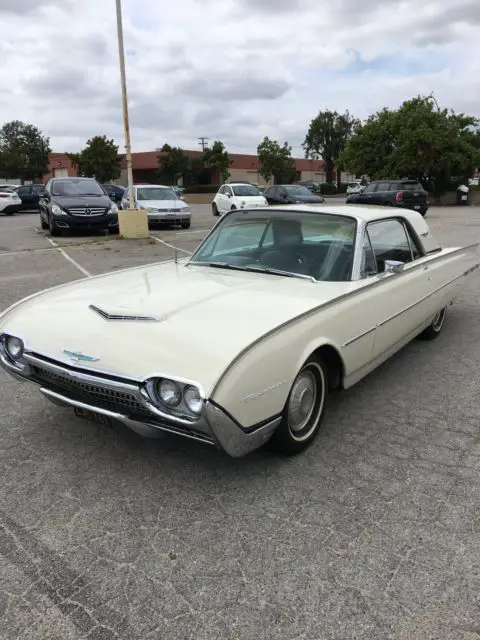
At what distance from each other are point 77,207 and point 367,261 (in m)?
12.5

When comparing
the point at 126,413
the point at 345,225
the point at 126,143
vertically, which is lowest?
the point at 126,413

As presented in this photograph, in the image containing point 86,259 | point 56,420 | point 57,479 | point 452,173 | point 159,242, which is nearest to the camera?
point 57,479

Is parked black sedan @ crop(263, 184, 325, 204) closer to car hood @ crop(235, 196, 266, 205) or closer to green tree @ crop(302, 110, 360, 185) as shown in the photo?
car hood @ crop(235, 196, 266, 205)

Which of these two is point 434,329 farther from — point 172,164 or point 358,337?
point 172,164

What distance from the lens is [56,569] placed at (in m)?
2.25

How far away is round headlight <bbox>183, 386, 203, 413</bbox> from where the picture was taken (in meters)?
2.43

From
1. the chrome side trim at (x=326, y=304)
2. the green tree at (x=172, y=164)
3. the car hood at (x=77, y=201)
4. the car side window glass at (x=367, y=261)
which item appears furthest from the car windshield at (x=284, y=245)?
the green tree at (x=172, y=164)

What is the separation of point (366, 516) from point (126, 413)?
1277mm

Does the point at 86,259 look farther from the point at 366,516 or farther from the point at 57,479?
the point at 366,516

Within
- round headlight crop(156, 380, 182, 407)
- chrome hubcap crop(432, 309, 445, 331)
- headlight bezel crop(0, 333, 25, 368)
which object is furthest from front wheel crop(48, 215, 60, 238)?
round headlight crop(156, 380, 182, 407)

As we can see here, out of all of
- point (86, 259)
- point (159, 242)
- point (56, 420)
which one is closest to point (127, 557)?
point (56, 420)

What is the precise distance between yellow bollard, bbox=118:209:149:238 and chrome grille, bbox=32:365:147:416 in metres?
12.1

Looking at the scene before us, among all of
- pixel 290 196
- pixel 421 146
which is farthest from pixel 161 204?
pixel 421 146

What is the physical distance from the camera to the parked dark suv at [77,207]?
1479 centimetres
